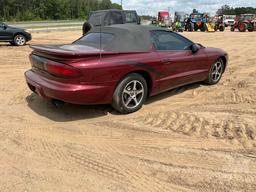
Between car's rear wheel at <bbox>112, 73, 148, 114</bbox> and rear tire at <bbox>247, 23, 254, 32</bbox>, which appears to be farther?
rear tire at <bbox>247, 23, 254, 32</bbox>

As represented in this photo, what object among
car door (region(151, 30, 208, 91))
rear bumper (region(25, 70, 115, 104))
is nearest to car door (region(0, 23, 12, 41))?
rear bumper (region(25, 70, 115, 104))

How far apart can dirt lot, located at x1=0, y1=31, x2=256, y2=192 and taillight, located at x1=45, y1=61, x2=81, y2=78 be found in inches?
31.0

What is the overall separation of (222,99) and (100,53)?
2.65 meters

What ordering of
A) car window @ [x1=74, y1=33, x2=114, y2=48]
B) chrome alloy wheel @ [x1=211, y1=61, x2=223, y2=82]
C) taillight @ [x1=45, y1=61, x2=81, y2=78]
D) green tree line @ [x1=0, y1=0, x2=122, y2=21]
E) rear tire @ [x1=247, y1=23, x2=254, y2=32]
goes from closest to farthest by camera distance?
taillight @ [x1=45, y1=61, x2=81, y2=78]
car window @ [x1=74, y1=33, x2=114, y2=48]
chrome alloy wheel @ [x1=211, y1=61, x2=223, y2=82]
rear tire @ [x1=247, y1=23, x2=254, y2=32]
green tree line @ [x1=0, y1=0, x2=122, y2=21]

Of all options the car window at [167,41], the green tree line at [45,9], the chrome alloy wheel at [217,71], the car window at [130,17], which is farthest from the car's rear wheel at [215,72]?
the green tree line at [45,9]

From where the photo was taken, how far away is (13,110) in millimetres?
5125

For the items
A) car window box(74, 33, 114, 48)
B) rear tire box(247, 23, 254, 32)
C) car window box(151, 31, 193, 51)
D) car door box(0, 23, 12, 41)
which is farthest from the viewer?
rear tire box(247, 23, 254, 32)

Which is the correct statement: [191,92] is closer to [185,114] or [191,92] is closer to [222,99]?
[222,99]

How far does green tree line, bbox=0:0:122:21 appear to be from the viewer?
7344 cm

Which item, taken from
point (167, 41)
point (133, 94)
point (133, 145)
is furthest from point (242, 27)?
point (133, 145)

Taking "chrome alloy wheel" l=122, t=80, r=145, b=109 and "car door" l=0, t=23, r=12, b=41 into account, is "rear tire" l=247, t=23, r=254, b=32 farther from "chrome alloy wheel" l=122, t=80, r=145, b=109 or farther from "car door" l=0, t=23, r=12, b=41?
"chrome alloy wheel" l=122, t=80, r=145, b=109

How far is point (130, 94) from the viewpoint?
4.87 metres

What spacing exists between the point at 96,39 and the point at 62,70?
1294mm

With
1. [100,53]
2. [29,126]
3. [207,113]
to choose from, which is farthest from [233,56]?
[29,126]
